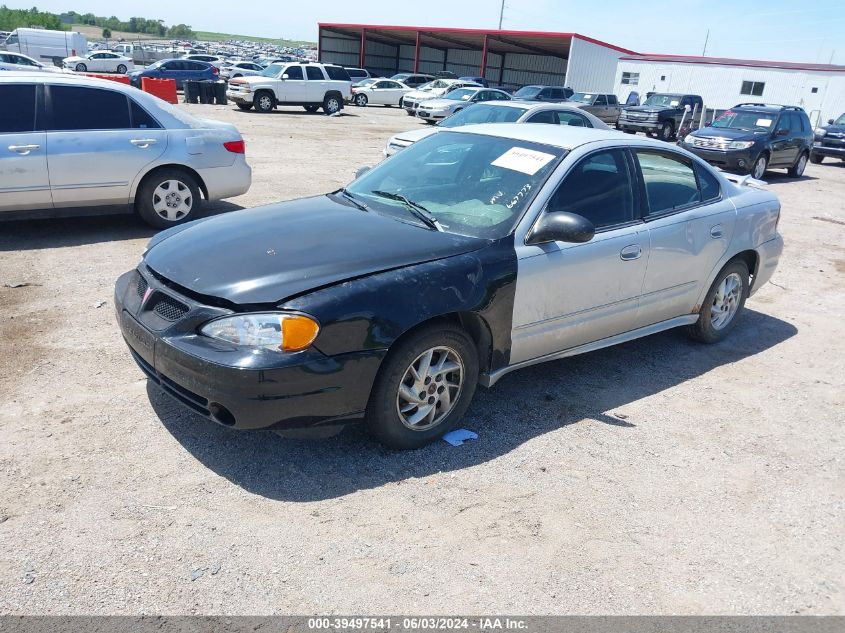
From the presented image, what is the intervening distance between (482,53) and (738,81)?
20940 mm

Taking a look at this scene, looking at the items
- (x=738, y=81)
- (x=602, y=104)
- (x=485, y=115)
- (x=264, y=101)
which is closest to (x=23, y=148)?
(x=485, y=115)

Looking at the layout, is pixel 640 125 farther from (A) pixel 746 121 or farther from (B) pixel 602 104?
(A) pixel 746 121

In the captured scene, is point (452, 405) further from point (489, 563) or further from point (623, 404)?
point (623, 404)

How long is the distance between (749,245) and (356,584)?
4373mm

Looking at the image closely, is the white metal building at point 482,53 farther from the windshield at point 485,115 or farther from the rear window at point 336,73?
the windshield at point 485,115

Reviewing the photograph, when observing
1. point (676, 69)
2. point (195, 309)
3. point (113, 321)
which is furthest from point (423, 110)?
point (195, 309)

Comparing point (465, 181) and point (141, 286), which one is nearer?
point (141, 286)

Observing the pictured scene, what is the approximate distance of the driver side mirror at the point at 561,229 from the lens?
3.91m

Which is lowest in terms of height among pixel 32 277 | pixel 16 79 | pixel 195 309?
pixel 32 277

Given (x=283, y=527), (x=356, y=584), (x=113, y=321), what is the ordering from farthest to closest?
(x=113, y=321), (x=283, y=527), (x=356, y=584)

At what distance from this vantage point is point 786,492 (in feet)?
12.3

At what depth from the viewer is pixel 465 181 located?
4.48 m

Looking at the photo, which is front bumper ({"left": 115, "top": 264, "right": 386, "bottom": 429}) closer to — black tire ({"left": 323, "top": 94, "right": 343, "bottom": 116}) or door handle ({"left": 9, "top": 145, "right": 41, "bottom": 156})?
door handle ({"left": 9, "top": 145, "right": 41, "bottom": 156})

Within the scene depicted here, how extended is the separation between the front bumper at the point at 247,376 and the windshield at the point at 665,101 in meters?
25.9
